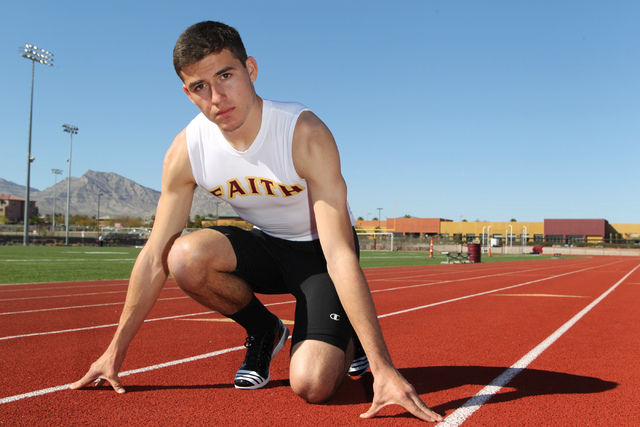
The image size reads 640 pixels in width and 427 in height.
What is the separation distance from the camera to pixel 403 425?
2.45 m

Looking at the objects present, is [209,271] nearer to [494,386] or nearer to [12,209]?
[494,386]

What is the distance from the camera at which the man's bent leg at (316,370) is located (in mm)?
2664

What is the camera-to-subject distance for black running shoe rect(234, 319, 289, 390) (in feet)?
9.89

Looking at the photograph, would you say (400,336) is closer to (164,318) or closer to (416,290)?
(164,318)

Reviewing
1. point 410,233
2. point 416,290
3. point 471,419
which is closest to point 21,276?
point 416,290

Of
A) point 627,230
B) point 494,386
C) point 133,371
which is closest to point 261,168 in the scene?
point 133,371

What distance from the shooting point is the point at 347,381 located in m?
3.32

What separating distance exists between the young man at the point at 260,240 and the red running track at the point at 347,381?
0.21 metres

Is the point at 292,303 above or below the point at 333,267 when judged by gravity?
below

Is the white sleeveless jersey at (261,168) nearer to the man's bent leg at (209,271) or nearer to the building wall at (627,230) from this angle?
the man's bent leg at (209,271)

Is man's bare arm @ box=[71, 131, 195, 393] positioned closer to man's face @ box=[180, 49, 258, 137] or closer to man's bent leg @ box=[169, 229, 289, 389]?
man's bent leg @ box=[169, 229, 289, 389]

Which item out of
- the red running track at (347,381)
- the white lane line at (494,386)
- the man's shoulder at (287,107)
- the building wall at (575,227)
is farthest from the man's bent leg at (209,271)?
the building wall at (575,227)

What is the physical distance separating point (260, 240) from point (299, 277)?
0.38m

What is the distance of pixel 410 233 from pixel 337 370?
87693 millimetres
